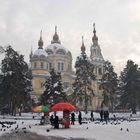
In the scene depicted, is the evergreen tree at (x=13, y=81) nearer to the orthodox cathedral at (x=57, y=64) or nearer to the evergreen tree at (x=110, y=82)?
the evergreen tree at (x=110, y=82)

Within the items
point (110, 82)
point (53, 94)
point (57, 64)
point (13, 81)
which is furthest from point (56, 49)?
point (13, 81)

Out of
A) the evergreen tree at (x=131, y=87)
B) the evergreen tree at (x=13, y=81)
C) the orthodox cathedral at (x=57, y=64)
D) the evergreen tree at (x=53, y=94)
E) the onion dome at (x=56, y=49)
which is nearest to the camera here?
the evergreen tree at (x=13, y=81)

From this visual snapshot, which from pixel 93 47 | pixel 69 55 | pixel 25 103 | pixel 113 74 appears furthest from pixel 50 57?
pixel 25 103

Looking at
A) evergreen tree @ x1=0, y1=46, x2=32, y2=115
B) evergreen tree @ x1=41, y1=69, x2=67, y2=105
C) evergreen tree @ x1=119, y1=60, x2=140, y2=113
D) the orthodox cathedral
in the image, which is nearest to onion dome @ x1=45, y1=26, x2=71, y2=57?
the orthodox cathedral

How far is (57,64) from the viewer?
328 feet

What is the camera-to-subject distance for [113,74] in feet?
218

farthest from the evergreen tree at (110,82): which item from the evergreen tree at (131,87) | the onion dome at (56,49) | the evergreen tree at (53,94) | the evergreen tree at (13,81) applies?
the onion dome at (56,49)

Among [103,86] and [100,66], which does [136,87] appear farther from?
[100,66]

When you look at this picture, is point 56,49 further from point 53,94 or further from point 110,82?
point 53,94

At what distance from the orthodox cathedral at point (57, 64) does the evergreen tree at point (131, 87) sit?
2841 cm

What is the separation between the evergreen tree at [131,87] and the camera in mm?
62844

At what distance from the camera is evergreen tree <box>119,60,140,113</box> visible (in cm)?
6284

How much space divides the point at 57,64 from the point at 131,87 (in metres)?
39.8

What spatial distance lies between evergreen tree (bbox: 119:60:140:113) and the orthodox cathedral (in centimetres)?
2841
